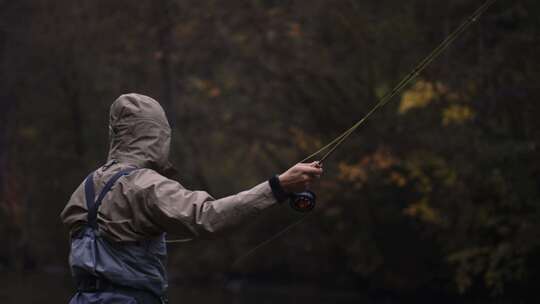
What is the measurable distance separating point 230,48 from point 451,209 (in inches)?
202

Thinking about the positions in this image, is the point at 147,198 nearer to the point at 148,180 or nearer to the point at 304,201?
the point at 148,180

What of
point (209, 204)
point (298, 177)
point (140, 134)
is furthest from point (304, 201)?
point (140, 134)

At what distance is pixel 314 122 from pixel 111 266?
11.6 meters

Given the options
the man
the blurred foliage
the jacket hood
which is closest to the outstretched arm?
the man

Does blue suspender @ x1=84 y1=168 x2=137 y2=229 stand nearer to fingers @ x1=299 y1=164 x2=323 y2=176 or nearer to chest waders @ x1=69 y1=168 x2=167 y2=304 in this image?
chest waders @ x1=69 y1=168 x2=167 y2=304

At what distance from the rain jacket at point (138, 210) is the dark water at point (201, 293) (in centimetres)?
1003

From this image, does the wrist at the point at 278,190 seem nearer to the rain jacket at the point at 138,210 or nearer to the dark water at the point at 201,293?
the rain jacket at the point at 138,210

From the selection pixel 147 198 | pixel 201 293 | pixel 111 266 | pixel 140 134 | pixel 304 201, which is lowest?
pixel 201 293

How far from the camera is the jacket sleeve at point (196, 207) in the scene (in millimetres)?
3297

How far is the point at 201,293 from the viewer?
17.0 meters

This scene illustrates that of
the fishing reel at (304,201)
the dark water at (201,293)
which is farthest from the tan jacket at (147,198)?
the dark water at (201,293)

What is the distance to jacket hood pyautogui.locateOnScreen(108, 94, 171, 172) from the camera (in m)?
3.67

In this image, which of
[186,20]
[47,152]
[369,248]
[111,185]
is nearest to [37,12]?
[186,20]

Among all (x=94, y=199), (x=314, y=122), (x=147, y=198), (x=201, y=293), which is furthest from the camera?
(x=201, y=293)
